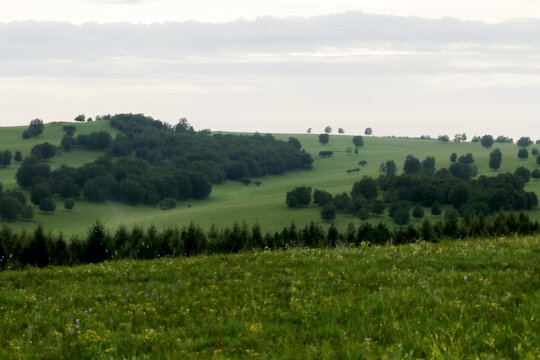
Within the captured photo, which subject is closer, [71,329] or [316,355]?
[316,355]

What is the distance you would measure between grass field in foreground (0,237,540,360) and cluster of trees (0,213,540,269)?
8.60 meters

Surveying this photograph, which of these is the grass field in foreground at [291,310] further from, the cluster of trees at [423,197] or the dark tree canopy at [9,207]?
the dark tree canopy at [9,207]

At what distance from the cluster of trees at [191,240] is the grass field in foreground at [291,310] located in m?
8.60

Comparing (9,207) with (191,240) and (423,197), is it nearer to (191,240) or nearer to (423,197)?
(423,197)

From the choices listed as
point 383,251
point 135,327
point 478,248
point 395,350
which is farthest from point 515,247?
point 135,327

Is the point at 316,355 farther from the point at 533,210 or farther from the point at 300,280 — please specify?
the point at 533,210

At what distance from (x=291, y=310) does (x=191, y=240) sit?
2085 cm

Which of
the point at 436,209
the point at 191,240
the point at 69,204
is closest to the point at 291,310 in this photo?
the point at 191,240

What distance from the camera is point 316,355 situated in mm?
8758

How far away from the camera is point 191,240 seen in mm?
32125

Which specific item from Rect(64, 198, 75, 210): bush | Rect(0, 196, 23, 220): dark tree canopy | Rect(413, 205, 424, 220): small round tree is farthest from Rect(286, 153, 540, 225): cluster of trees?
Rect(0, 196, 23, 220): dark tree canopy

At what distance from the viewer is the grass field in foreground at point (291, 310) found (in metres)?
9.16

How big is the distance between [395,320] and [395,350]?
1942 millimetres

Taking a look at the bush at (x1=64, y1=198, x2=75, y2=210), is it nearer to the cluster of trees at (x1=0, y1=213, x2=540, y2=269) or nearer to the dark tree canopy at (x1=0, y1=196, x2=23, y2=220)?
the dark tree canopy at (x1=0, y1=196, x2=23, y2=220)
